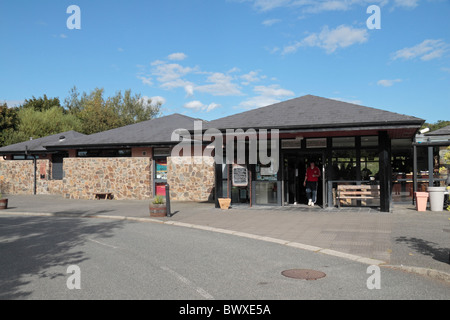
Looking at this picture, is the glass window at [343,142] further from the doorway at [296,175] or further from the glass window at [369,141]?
the doorway at [296,175]

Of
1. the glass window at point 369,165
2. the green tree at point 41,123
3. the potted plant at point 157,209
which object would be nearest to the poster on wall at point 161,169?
the potted plant at point 157,209

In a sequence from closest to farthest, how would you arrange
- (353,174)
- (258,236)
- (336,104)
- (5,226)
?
(258,236)
(5,226)
(353,174)
(336,104)

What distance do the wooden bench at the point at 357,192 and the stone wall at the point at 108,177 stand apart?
11.7 m

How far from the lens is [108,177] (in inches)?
962

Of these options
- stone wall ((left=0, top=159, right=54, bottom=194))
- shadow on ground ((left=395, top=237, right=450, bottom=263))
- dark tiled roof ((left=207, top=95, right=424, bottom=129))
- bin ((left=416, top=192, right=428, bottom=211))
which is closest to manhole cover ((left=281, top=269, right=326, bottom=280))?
shadow on ground ((left=395, top=237, right=450, bottom=263))

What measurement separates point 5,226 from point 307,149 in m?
11.4

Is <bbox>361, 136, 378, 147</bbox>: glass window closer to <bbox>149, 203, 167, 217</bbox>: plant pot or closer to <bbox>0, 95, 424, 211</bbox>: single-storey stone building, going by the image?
<bbox>0, 95, 424, 211</bbox>: single-storey stone building

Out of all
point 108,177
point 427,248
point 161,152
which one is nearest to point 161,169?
point 161,152

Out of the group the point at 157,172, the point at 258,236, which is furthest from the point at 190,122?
the point at 258,236

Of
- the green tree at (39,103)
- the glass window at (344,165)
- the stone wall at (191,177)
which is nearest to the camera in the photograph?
the glass window at (344,165)

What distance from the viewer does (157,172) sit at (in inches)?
949

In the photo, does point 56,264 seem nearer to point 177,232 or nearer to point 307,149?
point 177,232

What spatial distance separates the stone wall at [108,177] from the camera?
2378cm

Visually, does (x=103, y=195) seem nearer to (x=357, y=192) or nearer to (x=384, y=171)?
(x=357, y=192)
